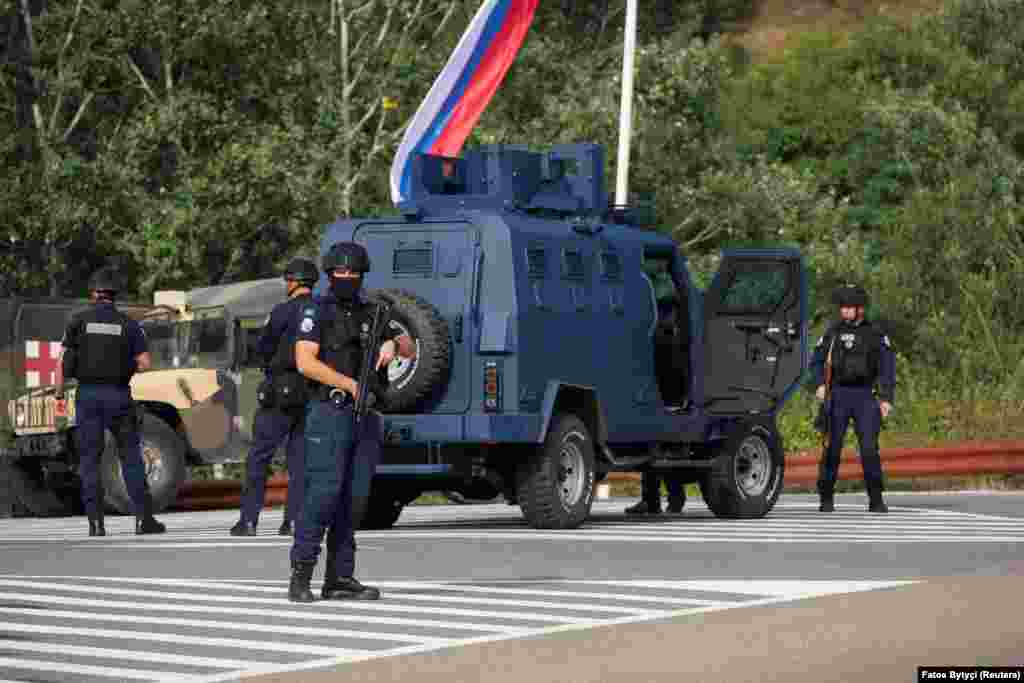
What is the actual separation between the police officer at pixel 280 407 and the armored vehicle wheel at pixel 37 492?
694 cm

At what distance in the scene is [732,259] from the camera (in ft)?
69.4

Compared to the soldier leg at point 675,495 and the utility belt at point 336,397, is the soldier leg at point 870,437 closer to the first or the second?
the soldier leg at point 675,495

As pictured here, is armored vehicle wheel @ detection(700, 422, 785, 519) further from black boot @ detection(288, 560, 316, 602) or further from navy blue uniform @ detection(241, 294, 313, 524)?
black boot @ detection(288, 560, 316, 602)

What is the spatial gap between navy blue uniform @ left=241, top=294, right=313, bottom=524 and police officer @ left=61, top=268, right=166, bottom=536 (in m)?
0.88

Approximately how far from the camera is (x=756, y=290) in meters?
21.2

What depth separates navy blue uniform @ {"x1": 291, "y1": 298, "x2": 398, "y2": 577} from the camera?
12875 mm

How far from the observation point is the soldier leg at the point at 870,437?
21188 millimetres

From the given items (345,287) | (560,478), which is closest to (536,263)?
(560,478)

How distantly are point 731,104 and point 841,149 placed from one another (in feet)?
21.6

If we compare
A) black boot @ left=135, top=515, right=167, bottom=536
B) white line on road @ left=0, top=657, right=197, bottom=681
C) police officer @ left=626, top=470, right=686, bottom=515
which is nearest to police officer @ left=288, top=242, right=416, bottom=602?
white line on road @ left=0, top=657, right=197, bottom=681

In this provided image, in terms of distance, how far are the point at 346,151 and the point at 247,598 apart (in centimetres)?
2834

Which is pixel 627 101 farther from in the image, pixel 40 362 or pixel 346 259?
pixel 346 259

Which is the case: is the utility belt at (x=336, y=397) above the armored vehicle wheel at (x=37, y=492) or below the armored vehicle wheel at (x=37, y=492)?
above

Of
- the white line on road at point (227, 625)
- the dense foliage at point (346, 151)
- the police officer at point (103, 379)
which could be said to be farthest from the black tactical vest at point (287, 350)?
the dense foliage at point (346, 151)
